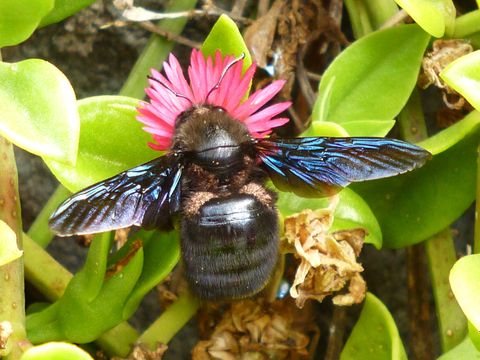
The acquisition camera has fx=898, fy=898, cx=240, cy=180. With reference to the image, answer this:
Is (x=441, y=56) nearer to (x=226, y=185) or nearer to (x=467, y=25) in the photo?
(x=467, y=25)

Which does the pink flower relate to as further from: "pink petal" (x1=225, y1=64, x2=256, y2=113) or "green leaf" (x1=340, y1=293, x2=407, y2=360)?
"green leaf" (x1=340, y1=293, x2=407, y2=360)

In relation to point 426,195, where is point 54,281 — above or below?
below

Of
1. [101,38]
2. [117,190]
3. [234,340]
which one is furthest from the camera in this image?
[101,38]

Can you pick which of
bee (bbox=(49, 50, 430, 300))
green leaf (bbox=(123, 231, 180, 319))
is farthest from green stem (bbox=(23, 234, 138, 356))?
bee (bbox=(49, 50, 430, 300))

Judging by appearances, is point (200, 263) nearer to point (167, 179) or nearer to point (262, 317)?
point (167, 179)

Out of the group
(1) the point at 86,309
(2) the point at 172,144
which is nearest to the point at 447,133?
(2) the point at 172,144

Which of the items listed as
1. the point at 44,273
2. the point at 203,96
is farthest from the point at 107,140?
the point at 44,273
